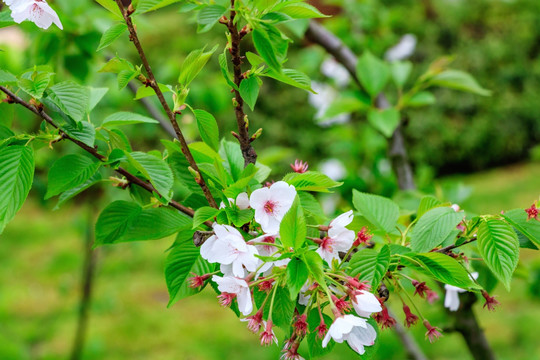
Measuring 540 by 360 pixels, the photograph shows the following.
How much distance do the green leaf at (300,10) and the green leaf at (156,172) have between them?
258mm

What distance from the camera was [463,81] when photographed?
159 centimetres

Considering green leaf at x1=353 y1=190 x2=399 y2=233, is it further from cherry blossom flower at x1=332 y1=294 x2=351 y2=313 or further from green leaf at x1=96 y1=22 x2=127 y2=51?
green leaf at x1=96 y1=22 x2=127 y2=51

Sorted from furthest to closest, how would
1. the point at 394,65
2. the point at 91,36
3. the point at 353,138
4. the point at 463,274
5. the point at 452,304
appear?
the point at 353,138, the point at 394,65, the point at 91,36, the point at 452,304, the point at 463,274

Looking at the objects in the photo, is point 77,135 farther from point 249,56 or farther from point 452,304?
point 452,304

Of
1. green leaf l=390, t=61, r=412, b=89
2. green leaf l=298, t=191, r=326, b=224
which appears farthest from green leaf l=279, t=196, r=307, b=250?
green leaf l=390, t=61, r=412, b=89

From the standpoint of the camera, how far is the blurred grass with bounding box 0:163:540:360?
10.8 feet

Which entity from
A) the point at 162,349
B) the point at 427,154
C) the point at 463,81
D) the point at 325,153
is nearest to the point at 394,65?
the point at 463,81

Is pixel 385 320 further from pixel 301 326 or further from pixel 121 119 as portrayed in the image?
pixel 121 119

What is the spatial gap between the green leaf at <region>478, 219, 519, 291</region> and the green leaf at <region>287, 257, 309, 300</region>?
230 millimetres

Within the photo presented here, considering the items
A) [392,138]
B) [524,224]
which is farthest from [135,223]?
[392,138]

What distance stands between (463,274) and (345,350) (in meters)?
Answer: 2.69

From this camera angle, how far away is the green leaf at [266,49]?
65cm

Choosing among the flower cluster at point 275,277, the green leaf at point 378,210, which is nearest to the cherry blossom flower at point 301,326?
the flower cluster at point 275,277

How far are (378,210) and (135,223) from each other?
0.37 metres
